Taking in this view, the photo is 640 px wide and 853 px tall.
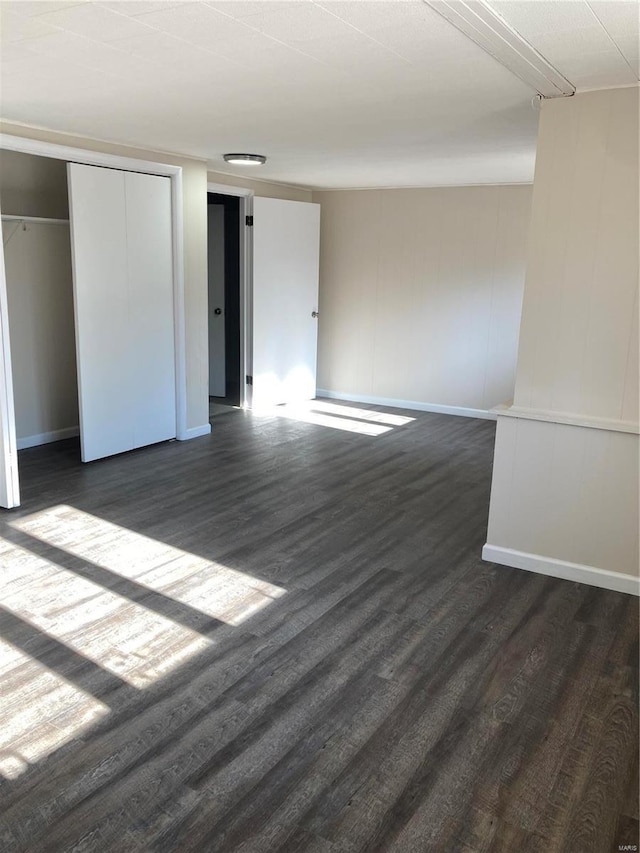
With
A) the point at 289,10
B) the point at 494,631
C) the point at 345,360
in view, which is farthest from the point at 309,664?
the point at 345,360

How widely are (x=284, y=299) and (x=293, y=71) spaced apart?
14.3 ft

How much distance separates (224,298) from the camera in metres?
7.59

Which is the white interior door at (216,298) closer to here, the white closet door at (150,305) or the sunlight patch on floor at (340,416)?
the sunlight patch on floor at (340,416)

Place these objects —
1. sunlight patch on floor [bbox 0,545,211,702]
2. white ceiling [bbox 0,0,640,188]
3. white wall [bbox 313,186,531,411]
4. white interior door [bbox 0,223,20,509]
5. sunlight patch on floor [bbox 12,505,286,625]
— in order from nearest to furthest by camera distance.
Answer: white ceiling [bbox 0,0,640,188] < sunlight patch on floor [bbox 0,545,211,702] < sunlight patch on floor [bbox 12,505,286,625] < white interior door [bbox 0,223,20,509] < white wall [bbox 313,186,531,411]

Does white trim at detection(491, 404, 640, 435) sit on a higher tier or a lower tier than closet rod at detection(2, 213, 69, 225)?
lower

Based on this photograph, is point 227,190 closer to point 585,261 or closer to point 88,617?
point 585,261

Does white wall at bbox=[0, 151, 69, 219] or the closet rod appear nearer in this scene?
the closet rod

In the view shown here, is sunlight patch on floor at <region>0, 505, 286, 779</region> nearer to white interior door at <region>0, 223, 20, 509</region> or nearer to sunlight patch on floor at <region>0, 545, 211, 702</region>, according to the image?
sunlight patch on floor at <region>0, 545, 211, 702</region>

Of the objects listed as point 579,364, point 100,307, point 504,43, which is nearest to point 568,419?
point 579,364

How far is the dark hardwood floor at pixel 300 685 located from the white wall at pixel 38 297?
4.72 ft

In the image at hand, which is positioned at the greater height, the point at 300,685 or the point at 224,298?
the point at 224,298

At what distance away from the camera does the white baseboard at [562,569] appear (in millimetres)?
3266

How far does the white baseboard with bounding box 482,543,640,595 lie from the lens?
3.27 m

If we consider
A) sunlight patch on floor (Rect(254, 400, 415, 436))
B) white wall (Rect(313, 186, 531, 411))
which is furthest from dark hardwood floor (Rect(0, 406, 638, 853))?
white wall (Rect(313, 186, 531, 411))
